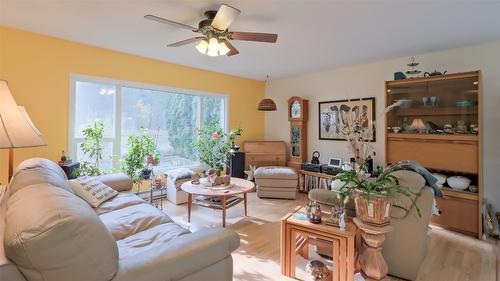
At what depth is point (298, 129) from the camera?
16.7ft

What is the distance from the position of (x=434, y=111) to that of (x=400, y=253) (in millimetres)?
2200

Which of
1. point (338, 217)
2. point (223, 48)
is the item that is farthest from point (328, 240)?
point (223, 48)

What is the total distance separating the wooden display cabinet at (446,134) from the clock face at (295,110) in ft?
5.74

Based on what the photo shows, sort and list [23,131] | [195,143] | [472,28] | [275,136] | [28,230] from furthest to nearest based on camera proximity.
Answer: [275,136], [195,143], [472,28], [23,131], [28,230]

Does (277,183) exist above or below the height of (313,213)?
below

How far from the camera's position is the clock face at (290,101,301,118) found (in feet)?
16.6

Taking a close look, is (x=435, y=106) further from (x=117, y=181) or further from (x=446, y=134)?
(x=117, y=181)

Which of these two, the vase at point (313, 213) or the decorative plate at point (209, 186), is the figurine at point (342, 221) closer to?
the vase at point (313, 213)

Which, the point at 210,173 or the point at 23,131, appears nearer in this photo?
the point at 23,131

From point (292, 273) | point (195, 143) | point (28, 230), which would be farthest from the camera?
point (195, 143)

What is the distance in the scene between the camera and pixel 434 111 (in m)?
3.38

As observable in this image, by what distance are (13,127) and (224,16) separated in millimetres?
1620

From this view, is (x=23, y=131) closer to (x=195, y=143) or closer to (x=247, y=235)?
(x=247, y=235)

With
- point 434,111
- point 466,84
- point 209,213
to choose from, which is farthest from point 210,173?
point 466,84
